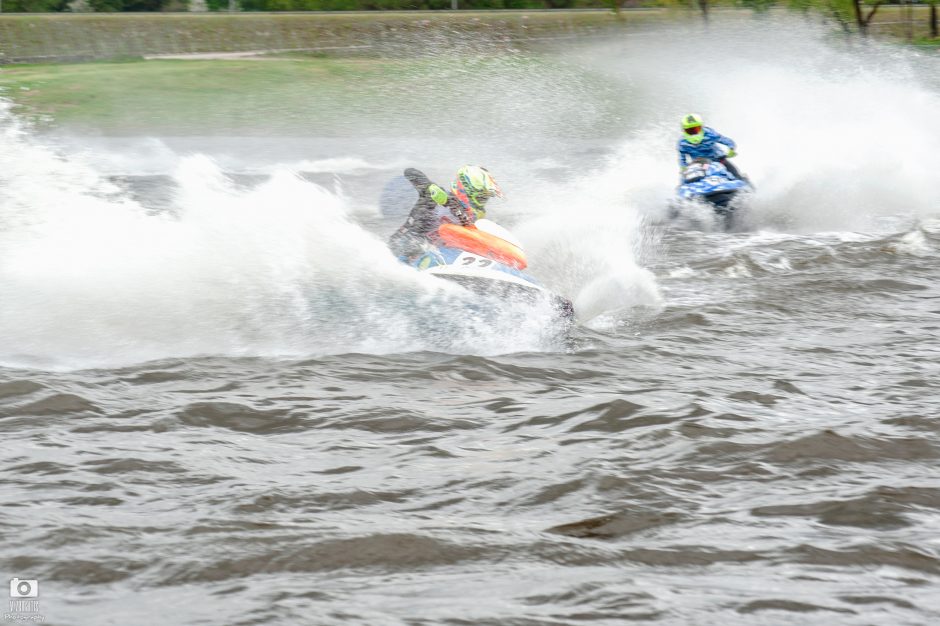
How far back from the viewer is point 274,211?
984 cm

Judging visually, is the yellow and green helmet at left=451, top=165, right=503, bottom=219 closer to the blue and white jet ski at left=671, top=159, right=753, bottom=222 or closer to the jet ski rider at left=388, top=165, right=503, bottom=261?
the jet ski rider at left=388, top=165, right=503, bottom=261

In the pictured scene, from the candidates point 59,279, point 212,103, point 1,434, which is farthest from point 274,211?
point 212,103

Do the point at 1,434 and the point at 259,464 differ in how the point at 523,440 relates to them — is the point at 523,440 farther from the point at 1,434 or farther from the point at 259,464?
the point at 1,434

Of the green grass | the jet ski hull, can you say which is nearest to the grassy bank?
the green grass

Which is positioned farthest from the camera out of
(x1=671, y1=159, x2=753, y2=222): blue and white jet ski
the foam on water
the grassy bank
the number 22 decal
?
the grassy bank

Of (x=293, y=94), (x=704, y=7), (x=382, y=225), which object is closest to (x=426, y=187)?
(x=382, y=225)

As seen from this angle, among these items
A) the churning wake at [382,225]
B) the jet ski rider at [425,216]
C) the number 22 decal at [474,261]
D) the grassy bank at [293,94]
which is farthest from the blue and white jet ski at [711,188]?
the grassy bank at [293,94]

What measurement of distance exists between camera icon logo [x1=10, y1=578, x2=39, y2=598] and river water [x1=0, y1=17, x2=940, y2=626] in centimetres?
5

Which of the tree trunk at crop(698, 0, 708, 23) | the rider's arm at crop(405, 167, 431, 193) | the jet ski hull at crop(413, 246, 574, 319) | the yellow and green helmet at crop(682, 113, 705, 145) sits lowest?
the jet ski hull at crop(413, 246, 574, 319)

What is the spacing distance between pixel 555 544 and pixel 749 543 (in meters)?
0.91

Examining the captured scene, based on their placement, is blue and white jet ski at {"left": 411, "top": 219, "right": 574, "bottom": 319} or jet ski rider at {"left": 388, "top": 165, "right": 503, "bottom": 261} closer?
blue and white jet ski at {"left": 411, "top": 219, "right": 574, "bottom": 319}

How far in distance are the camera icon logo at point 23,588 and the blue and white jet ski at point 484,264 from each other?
4.99 meters

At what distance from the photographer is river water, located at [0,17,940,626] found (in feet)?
16.4

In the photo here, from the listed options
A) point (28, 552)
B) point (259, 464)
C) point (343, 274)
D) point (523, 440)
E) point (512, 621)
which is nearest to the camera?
point (512, 621)
